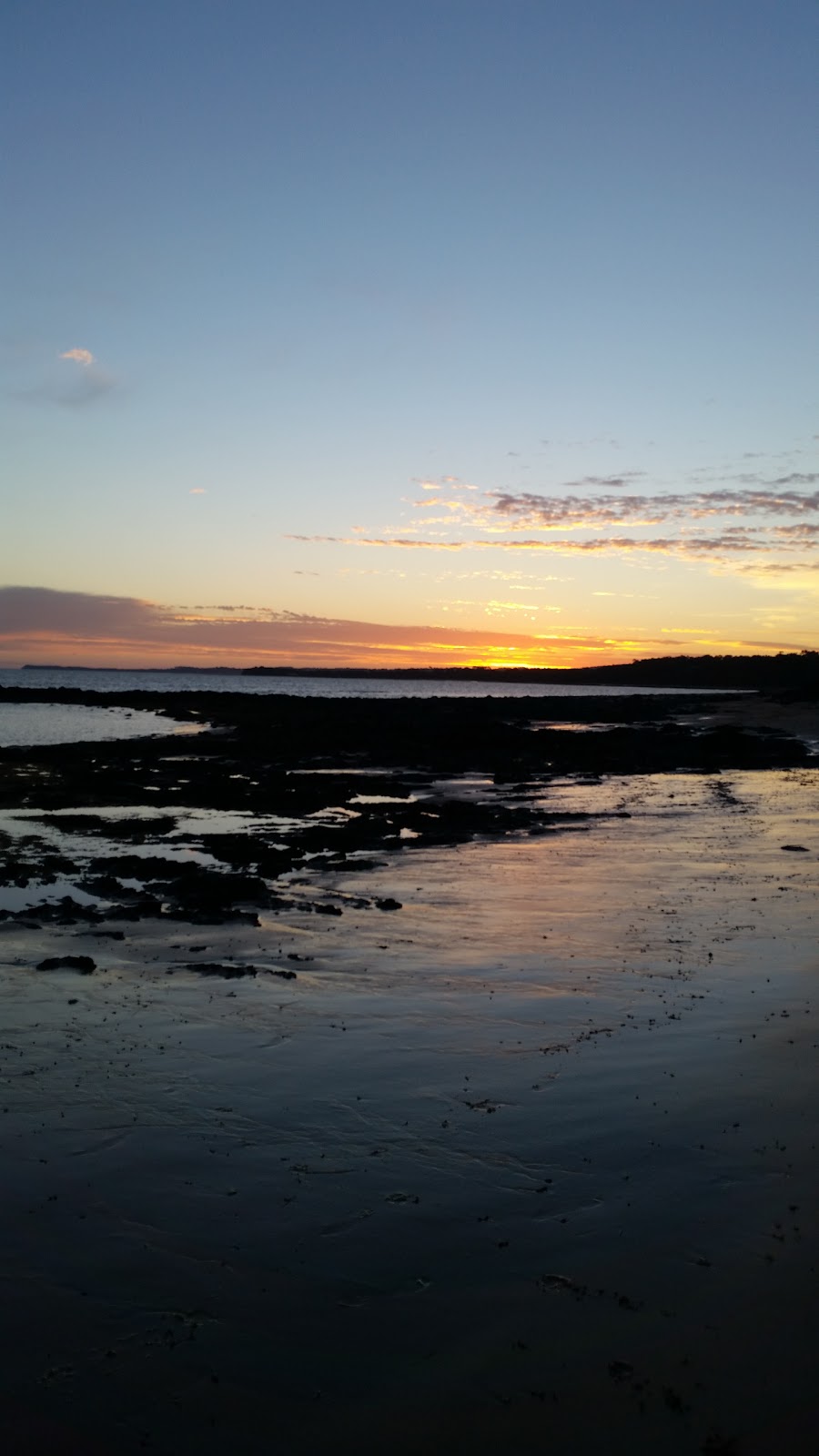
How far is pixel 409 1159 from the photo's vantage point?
6.85 meters

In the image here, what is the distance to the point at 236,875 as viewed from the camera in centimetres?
1677

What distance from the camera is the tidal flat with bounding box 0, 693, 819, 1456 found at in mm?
4633

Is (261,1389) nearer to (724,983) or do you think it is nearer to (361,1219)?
(361,1219)

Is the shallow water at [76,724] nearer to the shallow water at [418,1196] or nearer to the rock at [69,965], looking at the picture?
the rock at [69,965]

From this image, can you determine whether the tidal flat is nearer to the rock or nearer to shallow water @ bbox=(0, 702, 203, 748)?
the rock

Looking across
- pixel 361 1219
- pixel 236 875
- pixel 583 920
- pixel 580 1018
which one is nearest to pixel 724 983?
pixel 580 1018

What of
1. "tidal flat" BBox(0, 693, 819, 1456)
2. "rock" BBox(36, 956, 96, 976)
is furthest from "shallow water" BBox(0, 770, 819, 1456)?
"rock" BBox(36, 956, 96, 976)

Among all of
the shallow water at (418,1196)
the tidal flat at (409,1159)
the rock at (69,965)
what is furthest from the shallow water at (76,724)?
the shallow water at (418,1196)

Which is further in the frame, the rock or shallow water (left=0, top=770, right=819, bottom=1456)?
the rock

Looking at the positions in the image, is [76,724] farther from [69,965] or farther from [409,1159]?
[409,1159]

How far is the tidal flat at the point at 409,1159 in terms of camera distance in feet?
15.2

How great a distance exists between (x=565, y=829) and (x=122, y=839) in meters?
9.38

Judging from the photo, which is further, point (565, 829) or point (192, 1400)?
point (565, 829)

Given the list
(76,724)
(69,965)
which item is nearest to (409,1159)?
(69,965)
